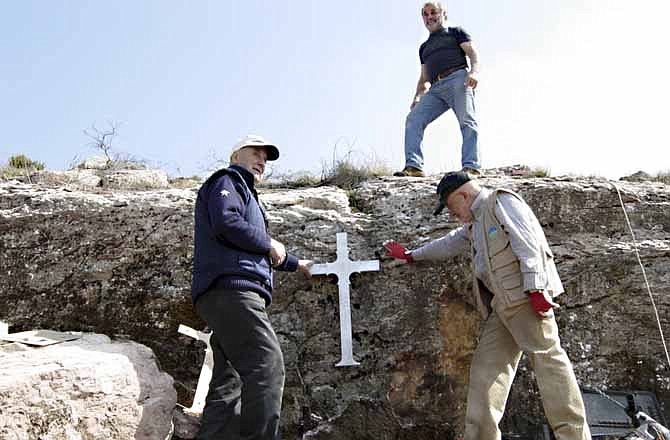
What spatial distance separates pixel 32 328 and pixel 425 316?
285 cm

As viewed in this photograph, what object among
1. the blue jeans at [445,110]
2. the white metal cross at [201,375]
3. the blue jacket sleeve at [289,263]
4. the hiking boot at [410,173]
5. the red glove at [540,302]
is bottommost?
the white metal cross at [201,375]

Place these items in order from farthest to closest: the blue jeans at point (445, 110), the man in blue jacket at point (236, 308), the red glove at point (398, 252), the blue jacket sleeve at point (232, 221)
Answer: the blue jeans at point (445, 110) → the red glove at point (398, 252) → the blue jacket sleeve at point (232, 221) → the man in blue jacket at point (236, 308)

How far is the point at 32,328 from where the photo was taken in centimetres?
458

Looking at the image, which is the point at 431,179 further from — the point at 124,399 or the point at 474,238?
the point at 124,399

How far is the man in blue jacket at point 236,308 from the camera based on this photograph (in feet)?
10.9

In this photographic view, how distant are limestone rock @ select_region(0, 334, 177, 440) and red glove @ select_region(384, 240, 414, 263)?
186 centimetres

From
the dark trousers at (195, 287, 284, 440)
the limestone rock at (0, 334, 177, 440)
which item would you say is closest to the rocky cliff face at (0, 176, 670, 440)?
the limestone rock at (0, 334, 177, 440)

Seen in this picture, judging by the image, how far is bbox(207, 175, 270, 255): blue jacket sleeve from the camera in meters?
3.55

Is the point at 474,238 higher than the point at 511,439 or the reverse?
higher

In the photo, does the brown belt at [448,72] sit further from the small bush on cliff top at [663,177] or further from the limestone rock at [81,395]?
the limestone rock at [81,395]

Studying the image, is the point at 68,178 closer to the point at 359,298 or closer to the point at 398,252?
the point at 359,298

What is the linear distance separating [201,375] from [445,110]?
11.9 feet

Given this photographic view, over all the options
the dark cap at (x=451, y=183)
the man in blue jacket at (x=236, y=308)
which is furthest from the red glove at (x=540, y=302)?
the man in blue jacket at (x=236, y=308)

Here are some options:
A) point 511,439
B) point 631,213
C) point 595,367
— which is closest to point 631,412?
point 595,367
